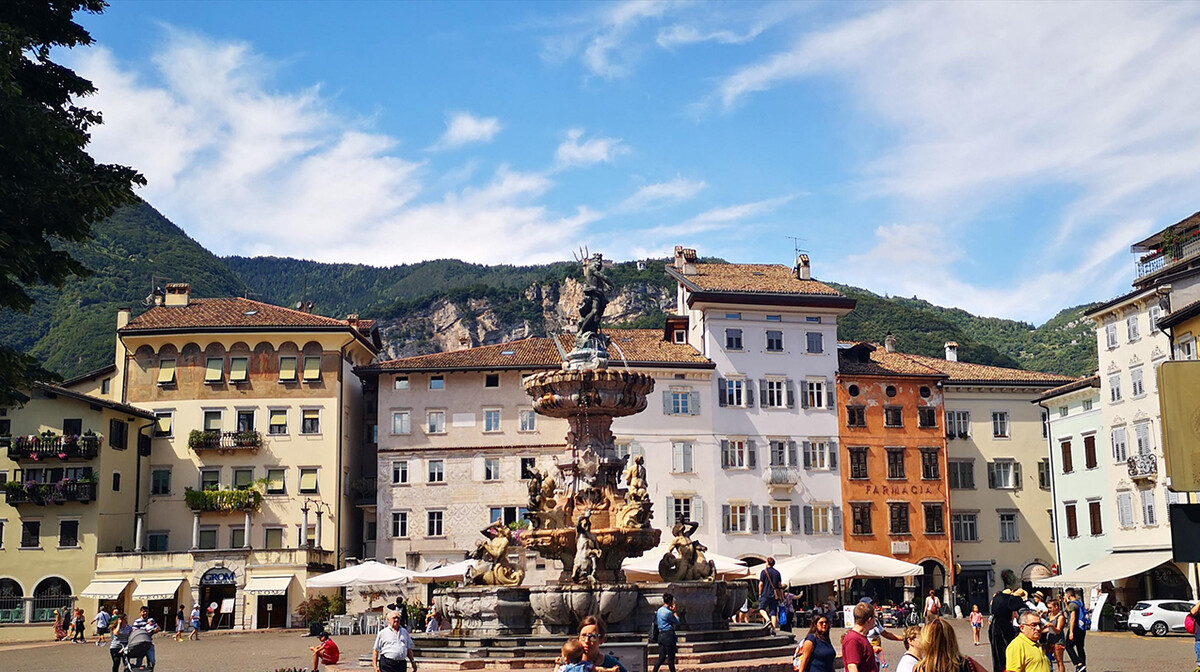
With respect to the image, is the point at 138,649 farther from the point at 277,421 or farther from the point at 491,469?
the point at 277,421

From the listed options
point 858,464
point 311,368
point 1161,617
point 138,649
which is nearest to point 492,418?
point 311,368

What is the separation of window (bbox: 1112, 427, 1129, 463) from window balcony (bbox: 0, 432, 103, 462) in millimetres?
42202

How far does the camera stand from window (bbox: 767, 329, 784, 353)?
57.5 meters

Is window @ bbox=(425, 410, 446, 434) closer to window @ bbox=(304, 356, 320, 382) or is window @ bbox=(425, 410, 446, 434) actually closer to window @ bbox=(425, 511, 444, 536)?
window @ bbox=(425, 511, 444, 536)

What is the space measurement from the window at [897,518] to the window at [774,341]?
8851mm

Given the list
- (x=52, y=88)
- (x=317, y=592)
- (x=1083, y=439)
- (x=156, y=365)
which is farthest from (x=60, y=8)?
(x=1083, y=439)

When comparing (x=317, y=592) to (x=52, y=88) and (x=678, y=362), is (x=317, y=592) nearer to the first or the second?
(x=678, y=362)

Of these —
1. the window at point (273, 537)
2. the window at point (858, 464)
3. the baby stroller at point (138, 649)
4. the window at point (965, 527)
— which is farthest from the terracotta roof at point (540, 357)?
the baby stroller at point (138, 649)

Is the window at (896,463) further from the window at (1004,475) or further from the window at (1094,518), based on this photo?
the window at (1094,518)

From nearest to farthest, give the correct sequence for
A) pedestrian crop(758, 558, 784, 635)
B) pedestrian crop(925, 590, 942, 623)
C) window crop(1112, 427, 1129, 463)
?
pedestrian crop(925, 590, 942, 623) → pedestrian crop(758, 558, 784, 635) → window crop(1112, 427, 1129, 463)

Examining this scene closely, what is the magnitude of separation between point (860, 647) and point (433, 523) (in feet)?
152

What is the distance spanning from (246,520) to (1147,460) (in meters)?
37.8

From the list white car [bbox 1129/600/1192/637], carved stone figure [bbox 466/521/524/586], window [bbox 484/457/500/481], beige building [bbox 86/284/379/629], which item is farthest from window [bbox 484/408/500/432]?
carved stone figure [bbox 466/521/524/586]

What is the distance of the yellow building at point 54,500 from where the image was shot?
51.5m
